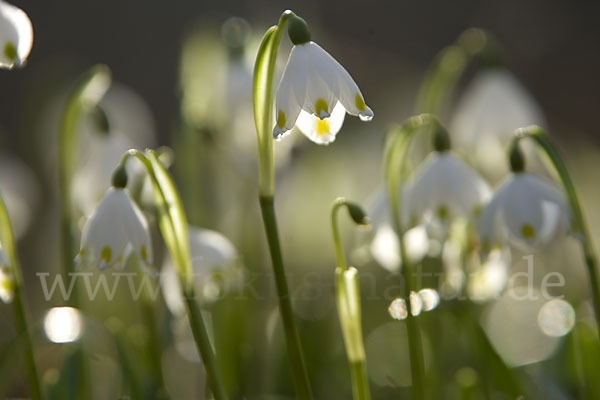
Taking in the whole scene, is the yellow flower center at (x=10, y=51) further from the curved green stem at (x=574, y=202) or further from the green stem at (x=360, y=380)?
the curved green stem at (x=574, y=202)

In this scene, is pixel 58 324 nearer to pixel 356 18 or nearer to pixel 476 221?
pixel 476 221

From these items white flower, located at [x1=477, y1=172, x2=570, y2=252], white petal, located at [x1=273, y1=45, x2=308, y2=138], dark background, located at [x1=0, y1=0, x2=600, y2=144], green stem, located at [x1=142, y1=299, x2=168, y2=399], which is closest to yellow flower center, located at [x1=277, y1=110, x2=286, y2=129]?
white petal, located at [x1=273, y1=45, x2=308, y2=138]

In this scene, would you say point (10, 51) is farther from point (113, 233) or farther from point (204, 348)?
point (204, 348)

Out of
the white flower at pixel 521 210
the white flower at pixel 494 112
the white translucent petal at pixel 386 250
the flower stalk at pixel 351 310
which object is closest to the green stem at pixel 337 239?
the flower stalk at pixel 351 310

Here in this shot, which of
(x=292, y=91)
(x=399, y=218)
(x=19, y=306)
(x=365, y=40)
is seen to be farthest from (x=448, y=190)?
(x=365, y=40)

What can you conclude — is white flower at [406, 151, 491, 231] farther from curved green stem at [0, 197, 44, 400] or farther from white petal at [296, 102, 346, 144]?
curved green stem at [0, 197, 44, 400]
